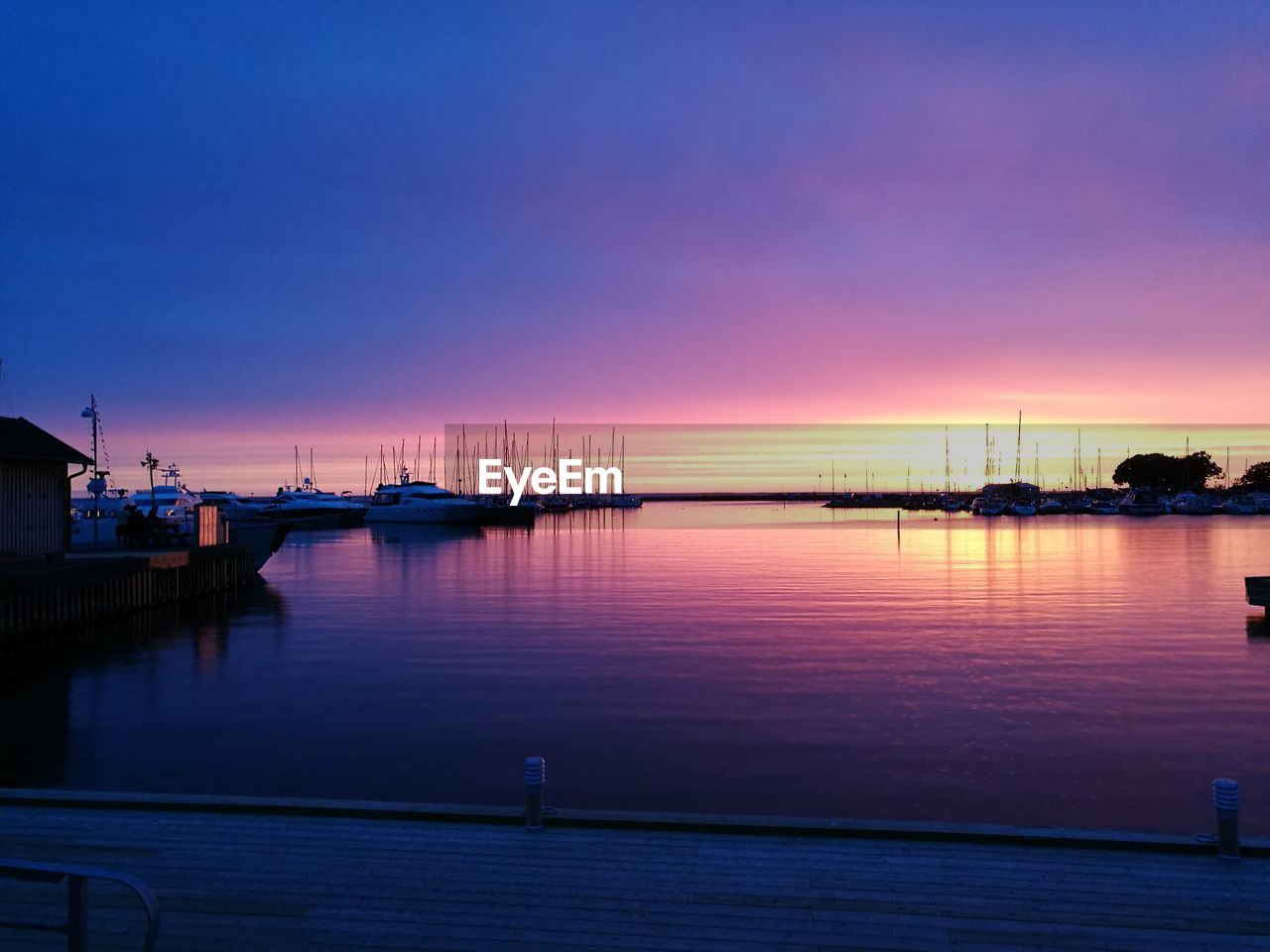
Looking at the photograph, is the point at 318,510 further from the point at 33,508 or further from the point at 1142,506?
the point at 1142,506

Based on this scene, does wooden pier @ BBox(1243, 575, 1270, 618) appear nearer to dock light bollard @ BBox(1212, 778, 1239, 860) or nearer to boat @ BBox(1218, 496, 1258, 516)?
dock light bollard @ BBox(1212, 778, 1239, 860)

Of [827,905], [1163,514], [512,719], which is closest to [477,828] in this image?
[827,905]

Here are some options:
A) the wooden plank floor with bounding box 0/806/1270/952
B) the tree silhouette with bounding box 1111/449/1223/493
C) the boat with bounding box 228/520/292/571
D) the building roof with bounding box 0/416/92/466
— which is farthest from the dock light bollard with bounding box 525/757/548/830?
the tree silhouette with bounding box 1111/449/1223/493

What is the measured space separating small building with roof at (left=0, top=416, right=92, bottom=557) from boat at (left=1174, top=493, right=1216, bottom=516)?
12983cm

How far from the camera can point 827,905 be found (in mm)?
6664

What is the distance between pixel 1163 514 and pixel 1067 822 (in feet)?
426

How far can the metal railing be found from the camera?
14.1 feet

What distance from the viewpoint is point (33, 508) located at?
26.3 metres

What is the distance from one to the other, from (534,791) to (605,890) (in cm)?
130

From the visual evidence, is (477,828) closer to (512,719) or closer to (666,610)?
(512,719)

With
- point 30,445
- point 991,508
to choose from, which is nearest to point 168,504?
point 30,445

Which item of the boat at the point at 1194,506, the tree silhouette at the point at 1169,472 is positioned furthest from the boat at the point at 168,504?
the tree silhouette at the point at 1169,472

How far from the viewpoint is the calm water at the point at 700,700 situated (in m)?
12.7

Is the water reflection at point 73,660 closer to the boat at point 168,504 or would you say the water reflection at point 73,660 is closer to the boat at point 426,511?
the boat at point 168,504
